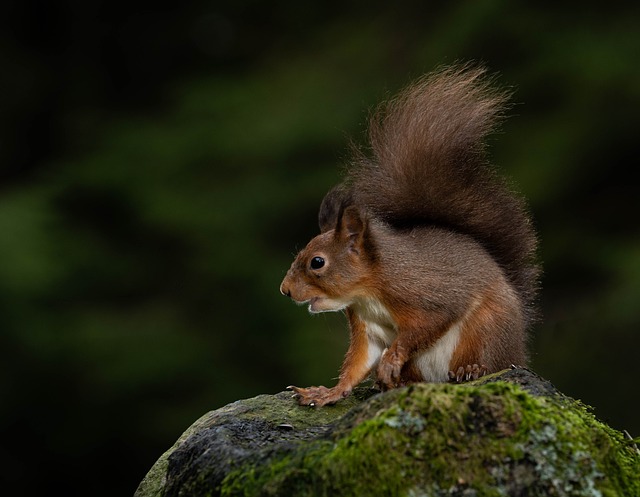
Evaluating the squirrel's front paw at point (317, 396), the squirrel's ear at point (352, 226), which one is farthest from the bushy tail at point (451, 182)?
the squirrel's front paw at point (317, 396)

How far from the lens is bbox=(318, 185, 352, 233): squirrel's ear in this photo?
272 centimetres

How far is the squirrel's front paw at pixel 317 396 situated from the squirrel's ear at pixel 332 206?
0.46m

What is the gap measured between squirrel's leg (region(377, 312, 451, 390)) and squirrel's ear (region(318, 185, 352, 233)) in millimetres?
346

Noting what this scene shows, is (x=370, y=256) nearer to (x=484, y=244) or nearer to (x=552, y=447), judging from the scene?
(x=484, y=244)

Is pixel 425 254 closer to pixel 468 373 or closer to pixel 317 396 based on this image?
pixel 468 373

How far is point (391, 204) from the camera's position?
283 centimetres

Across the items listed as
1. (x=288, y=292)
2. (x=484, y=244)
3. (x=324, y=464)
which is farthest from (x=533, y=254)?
(x=324, y=464)

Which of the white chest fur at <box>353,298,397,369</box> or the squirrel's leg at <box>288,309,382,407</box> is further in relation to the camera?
the white chest fur at <box>353,298,397,369</box>

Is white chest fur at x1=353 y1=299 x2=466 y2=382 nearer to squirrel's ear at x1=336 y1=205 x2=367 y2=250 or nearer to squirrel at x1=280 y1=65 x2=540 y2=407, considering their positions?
squirrel at x1=280 y1=65 x2=540 y2=407

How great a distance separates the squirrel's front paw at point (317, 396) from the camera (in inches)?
95.8

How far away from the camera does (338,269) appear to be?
2629 mm

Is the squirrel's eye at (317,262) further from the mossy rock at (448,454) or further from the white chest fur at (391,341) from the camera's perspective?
the mossy rock at (448,454)

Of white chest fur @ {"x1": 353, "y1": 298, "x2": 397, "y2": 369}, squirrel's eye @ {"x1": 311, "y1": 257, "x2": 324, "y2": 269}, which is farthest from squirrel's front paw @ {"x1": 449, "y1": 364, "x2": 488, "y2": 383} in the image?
squirrel's eye @ {"x1": 311, "y1": 257, "x2": 324, "y2": 269}

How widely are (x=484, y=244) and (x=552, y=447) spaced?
1.26m
